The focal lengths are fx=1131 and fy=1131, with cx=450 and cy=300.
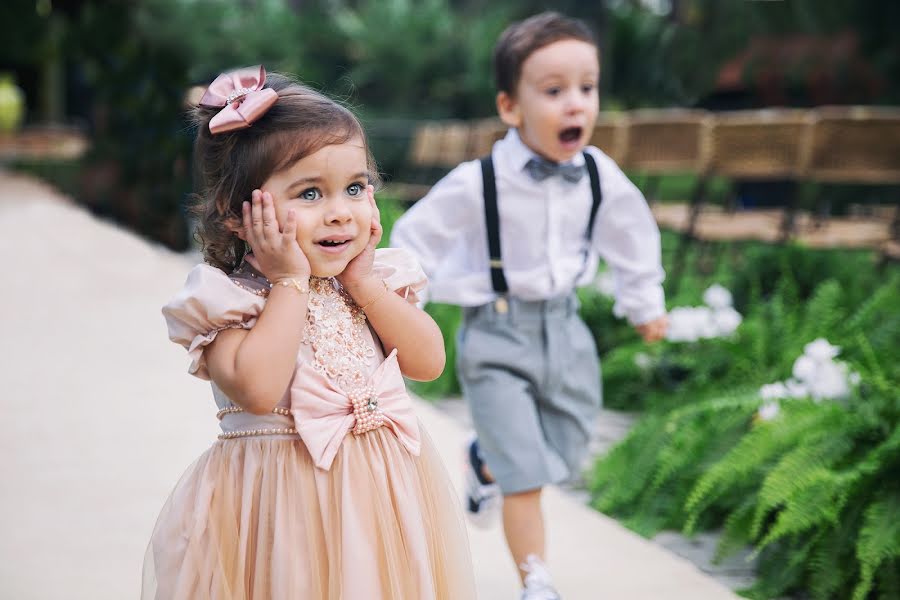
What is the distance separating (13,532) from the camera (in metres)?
3.80

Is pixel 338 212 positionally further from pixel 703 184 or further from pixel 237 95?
pixel 703 184

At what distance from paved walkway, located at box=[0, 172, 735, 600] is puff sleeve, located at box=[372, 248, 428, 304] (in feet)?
4.94

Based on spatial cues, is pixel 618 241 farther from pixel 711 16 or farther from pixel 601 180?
pixel 711 16

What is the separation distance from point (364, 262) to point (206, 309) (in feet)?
1.05

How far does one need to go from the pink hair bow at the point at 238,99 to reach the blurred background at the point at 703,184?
194 mm

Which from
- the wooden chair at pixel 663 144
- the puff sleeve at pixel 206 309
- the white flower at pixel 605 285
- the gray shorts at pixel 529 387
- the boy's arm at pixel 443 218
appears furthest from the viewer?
the wooden chair at pixel 663 144

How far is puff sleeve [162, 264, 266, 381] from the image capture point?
195 centimetres

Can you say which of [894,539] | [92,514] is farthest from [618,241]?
[92,514]

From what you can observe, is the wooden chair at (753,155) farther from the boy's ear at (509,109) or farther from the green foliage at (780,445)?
the boy's ear at (509,109)

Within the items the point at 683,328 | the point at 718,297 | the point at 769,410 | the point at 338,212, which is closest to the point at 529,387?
the point at 769,410

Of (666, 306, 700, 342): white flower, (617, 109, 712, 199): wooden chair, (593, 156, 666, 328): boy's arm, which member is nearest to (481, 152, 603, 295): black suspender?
(593, 156, 666, 328): boy's arm

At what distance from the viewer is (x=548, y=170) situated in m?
3.28

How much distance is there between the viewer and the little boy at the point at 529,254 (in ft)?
10.6

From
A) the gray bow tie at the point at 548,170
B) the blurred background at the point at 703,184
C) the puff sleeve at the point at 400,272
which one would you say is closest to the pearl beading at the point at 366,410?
the puff sleeve at the point at 400,272
